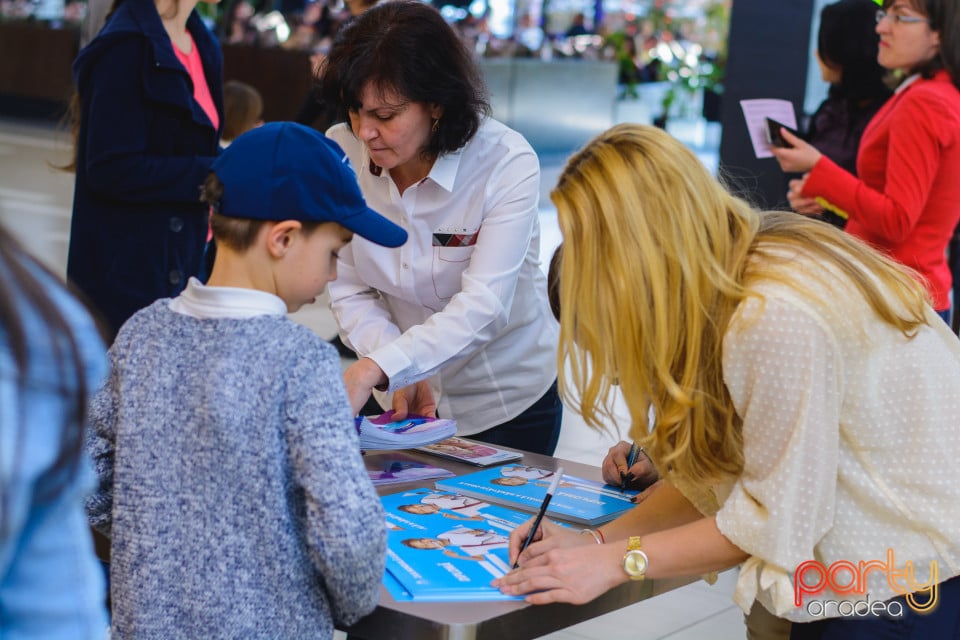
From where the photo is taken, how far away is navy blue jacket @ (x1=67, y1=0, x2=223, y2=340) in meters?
2.76

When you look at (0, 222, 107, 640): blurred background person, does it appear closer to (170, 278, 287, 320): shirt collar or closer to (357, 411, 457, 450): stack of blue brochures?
(170, 278, 287, 320): shirt collar

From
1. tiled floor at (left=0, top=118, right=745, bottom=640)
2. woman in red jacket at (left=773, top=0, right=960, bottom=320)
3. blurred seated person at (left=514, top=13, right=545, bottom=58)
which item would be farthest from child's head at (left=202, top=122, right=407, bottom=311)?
blurred seated person at (left=514, top=13, right=545, bottom=58)

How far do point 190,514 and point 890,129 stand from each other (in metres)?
2.34

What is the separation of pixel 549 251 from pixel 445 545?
21.6 ft

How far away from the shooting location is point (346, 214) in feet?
4.75

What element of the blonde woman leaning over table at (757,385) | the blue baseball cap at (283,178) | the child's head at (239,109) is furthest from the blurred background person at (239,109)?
the blonde woman leaning over table at (757,385)

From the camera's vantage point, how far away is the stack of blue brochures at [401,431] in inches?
78.0

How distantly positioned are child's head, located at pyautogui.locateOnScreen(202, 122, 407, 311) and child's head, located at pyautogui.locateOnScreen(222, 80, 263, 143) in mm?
4419

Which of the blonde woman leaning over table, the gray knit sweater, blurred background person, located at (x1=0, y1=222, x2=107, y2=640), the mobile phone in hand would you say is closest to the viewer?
blurred background person, located at (x1=0, y1=222, x2=107, y2=640)

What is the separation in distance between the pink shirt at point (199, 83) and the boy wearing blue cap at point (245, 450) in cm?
174

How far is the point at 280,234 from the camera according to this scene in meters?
1.40

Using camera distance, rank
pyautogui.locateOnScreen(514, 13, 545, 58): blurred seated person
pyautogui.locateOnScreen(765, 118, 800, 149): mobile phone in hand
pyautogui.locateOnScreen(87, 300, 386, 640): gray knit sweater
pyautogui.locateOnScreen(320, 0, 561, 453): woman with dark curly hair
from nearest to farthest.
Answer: pyautogui.locateOnScreen(87, 300, 386, 640): gray knit sweater < pyautogui.locateOnScreen(320, 0, 561, 453): woman with dark curly hair < pyautogui.locateOnScreen(765, 118, 800, 149): mobile phone in hand < pyautogui.locateOnScreen(514, 13, 545, 58): blurred seated person

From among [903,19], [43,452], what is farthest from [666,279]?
[903,19]

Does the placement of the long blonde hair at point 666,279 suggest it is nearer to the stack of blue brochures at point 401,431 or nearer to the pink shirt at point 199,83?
the stack of blue brochures at point 401,431
